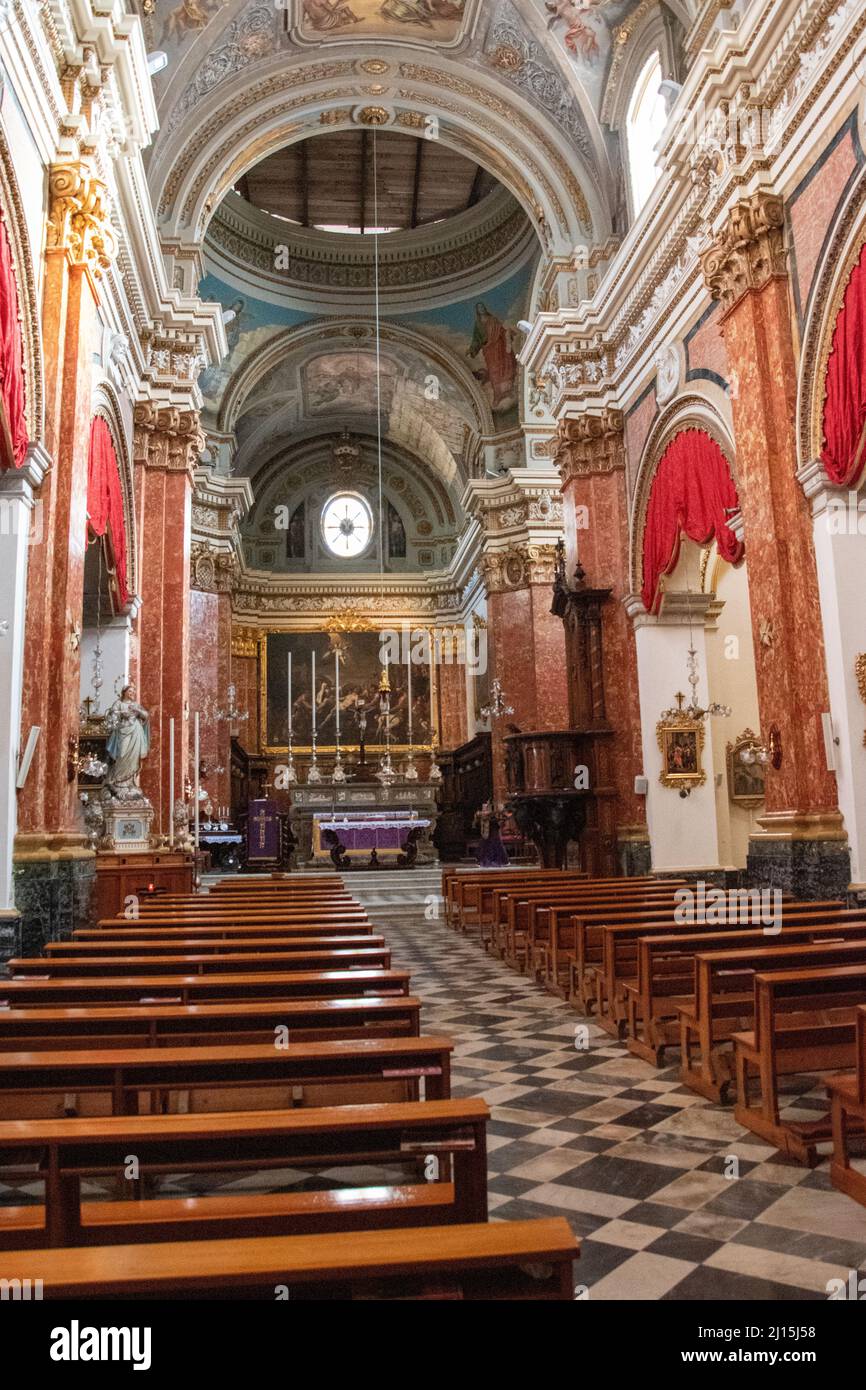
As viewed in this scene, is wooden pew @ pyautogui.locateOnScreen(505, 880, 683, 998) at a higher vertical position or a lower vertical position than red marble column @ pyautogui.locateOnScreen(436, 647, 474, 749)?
lower

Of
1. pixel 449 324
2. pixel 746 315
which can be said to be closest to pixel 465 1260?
pixel 746 315

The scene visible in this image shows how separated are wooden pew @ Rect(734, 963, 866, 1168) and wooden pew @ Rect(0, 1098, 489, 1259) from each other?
1.81m

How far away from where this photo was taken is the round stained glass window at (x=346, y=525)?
2862 cm

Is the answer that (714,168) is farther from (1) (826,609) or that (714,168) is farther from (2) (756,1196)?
(2) (756,1196)

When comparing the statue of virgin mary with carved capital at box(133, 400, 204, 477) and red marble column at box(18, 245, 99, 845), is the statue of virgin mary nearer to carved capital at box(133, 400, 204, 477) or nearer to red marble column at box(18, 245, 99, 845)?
red marble column at box(18, 245, 99, 845)

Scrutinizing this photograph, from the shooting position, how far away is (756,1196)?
131 inches

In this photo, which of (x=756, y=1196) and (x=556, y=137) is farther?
(x=556, y=137)

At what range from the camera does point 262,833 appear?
20.6 m

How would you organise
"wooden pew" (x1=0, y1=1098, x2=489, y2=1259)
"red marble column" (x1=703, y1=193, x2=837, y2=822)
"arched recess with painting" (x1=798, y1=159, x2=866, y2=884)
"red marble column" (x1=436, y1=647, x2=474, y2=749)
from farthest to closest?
"red marble column" (x1=436, y1=647, x2=474, y2=749)
"red marble column" (x1=703, y1=193, x2=837, y2=822)
"arched recess with painting" (x1=798, y1=159, x2=866, y2=884)
"wooden pew" (x1=0, y1=1098, x2=489, y2=1259)

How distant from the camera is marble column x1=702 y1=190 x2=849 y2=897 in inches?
321

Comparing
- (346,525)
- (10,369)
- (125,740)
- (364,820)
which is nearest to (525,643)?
(364,820)

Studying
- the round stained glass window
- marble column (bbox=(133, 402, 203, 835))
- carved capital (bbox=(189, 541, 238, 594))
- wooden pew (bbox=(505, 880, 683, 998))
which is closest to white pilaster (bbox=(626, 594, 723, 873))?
wooden pew (bbox=(505, 880, 683, 998))

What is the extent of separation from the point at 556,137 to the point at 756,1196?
47.6 feet

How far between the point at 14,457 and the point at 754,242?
6.45 meters
